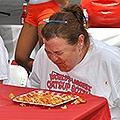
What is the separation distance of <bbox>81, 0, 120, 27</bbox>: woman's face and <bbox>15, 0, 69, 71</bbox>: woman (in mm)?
449

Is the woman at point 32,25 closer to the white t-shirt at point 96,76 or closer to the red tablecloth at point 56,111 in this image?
the white t-shirt at point 96,76

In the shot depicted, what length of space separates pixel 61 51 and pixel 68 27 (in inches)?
5.0

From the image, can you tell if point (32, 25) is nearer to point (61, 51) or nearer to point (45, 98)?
point (61, 51)

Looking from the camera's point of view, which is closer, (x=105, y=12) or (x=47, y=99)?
(x=47, y=99)

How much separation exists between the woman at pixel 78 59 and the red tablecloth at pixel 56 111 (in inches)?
11.0

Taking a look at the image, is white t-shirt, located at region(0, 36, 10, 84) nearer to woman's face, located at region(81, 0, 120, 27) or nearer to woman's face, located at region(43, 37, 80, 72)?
woman's face, located at region(43, 37, 80, 72)

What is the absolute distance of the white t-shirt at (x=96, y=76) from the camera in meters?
1.17

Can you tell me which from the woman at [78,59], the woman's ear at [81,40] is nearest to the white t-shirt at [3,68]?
the woman at [78,59]

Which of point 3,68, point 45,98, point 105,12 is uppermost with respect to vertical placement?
point 105,12

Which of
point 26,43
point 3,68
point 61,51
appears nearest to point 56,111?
point 61,51

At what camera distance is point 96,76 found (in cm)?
121

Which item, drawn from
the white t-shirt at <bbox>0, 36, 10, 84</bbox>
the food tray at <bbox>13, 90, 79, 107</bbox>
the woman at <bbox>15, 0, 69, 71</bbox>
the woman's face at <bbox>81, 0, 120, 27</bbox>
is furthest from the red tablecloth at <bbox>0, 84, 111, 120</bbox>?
the woman's face at <bbox>81, 0, 120, 27</bbox>

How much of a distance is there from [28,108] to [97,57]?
0.56 metres

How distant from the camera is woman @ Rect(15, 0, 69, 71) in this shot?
1717 mm
